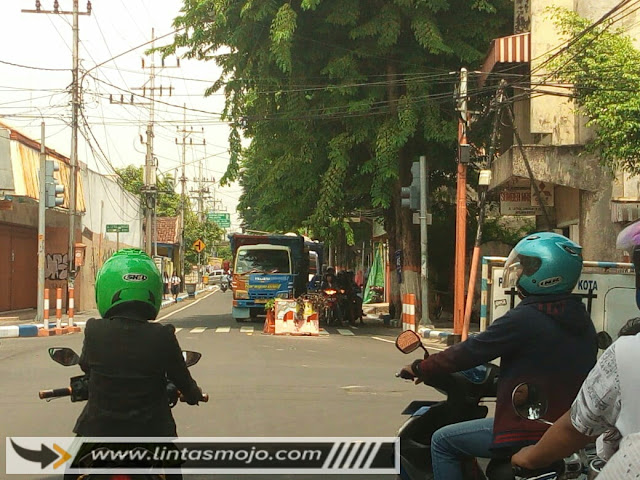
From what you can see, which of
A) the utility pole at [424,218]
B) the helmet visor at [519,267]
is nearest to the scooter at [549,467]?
the helmet visor at [519,267]

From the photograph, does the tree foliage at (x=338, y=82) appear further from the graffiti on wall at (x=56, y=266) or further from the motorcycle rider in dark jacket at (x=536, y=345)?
the motorcycle rider in dark jacket at (x=536, y=345)

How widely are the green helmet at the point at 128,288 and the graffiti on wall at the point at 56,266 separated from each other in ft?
93.9

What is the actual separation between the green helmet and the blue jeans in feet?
4.49

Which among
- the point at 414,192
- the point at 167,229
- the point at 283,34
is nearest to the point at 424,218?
the point at 414,192

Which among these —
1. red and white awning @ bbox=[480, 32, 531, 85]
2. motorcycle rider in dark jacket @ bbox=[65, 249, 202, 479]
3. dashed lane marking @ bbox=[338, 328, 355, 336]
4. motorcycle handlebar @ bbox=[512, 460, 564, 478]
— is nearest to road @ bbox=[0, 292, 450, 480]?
motorcycle rider in dark jacket @ bbox=[65, 249, 202, 479]

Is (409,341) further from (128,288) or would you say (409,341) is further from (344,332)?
(344,332)

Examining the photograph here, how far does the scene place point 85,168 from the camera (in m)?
35.0

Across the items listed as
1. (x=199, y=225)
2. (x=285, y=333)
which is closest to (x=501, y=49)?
(x=285, y=333)

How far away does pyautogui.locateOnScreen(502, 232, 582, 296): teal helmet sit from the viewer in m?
3.50

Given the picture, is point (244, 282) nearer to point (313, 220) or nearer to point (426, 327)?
point (313, 220)

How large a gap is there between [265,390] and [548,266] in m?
7.40

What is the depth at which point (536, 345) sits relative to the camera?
11.3 feet

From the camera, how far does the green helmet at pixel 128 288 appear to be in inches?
139

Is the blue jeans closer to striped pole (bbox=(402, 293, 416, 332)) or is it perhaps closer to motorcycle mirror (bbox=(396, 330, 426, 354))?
motorcycle mirror (bbox=(396, 330, 426, 354))
